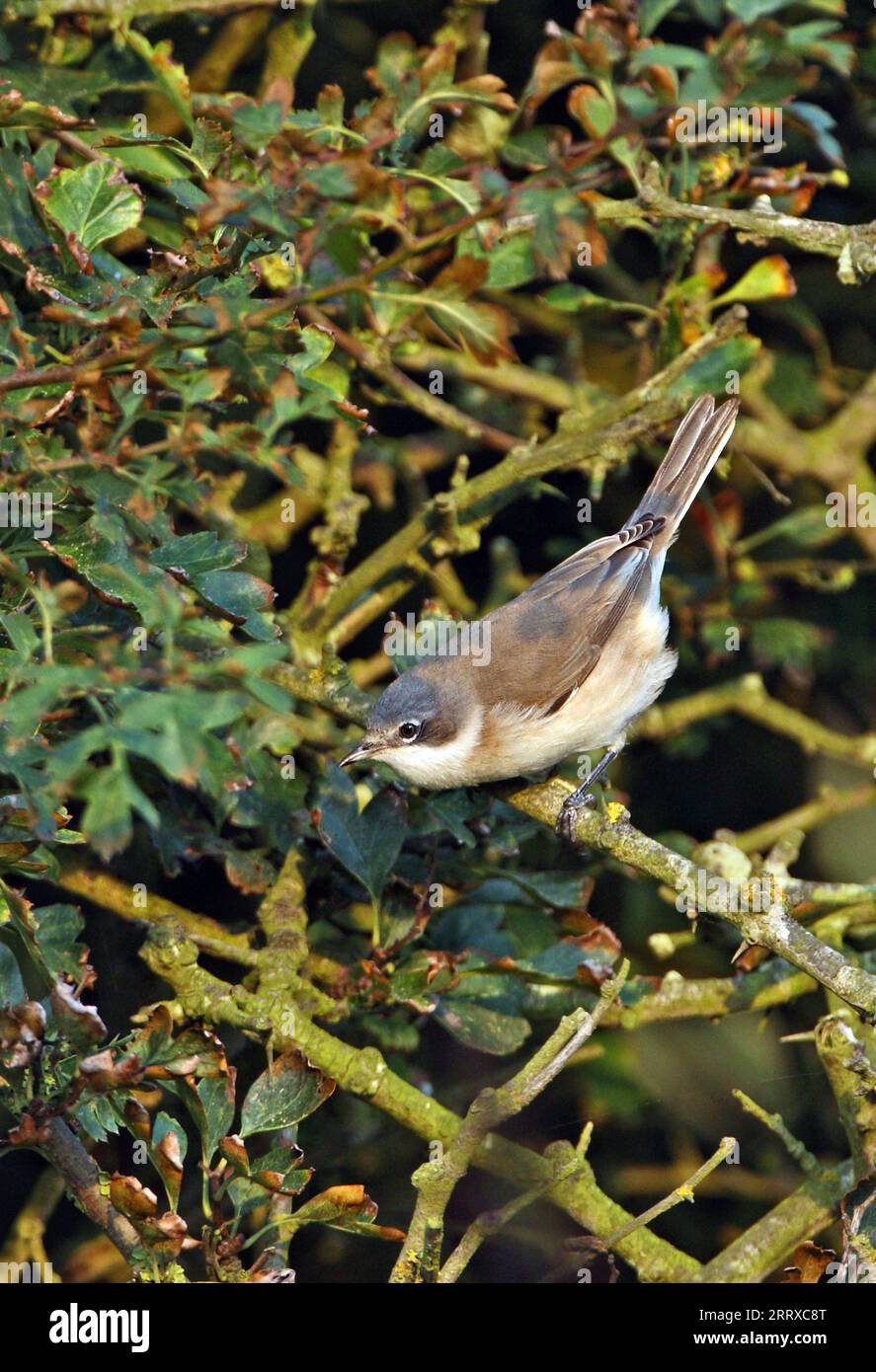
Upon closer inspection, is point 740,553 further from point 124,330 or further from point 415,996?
point 124,330

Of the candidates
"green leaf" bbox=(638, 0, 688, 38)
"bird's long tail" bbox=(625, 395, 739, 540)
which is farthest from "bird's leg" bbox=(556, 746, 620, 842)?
"green leaf" bbox=(638, 0, 688, 38)

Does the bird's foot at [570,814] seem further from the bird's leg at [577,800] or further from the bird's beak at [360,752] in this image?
the bird's beak at [360,752]

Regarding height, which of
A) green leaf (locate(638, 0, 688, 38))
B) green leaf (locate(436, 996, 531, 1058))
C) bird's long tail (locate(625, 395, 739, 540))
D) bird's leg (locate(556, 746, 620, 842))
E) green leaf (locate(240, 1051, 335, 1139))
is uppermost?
green leaf (locate(638, 0, 688, 38))

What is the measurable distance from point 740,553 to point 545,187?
237 centimetres

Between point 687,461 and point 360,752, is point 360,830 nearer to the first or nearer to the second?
point 360,752

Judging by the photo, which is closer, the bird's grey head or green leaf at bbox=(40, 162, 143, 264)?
green leaf at bbox=(40, 162, 143, 264)

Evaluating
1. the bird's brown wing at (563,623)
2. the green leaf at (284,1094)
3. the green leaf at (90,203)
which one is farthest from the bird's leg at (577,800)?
the green leaf at (90,203)

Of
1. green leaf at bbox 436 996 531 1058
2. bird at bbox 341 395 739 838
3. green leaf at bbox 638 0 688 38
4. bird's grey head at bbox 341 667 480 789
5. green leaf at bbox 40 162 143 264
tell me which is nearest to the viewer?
green leaf at bbox 40 162 143 264

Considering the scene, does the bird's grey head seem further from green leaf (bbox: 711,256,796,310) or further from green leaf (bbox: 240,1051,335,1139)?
A: green leaf (bbox: 711,256,796,310)

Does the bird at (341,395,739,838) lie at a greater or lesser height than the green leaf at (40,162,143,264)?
lesser

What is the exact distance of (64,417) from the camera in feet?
8.33

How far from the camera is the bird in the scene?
11.6 ft

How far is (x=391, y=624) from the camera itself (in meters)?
3.67

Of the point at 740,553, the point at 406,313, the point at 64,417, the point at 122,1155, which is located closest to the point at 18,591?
the point at 64,417
